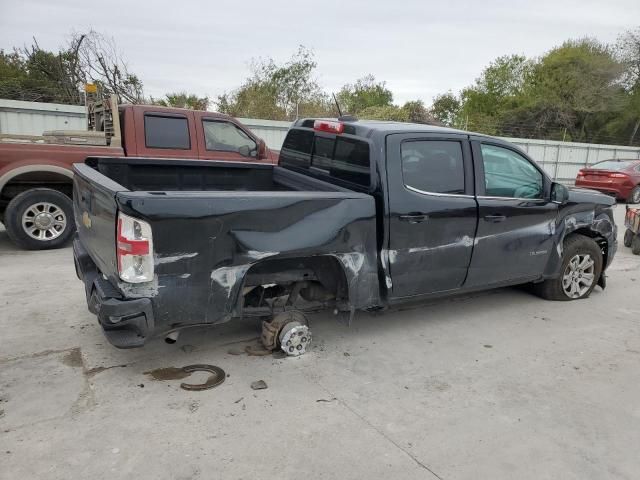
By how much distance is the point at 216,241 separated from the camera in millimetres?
3209

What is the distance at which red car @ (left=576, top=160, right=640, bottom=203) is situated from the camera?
14.7 meters

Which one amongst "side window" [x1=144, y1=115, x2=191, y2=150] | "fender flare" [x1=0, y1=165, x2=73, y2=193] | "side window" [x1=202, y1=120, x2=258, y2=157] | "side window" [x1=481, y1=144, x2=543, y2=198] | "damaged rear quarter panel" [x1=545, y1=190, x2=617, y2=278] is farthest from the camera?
"side window" [x1=202, y1=120, x2=258, y2=157]

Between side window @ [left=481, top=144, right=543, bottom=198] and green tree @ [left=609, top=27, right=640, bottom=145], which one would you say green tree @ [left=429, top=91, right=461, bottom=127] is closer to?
green tree @ [left=609, top=27, right=640, bottom=145]

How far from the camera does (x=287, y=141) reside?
522 cm

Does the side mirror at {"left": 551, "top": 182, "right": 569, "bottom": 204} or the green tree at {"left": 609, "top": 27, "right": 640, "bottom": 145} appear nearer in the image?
the side mirror at {"left": 551, "top": 182, "right": 569, "bottom": 204}

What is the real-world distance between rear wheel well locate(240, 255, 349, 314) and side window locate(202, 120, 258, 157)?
4.21m

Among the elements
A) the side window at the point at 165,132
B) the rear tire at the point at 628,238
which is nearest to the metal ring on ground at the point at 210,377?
the side window at the point at 165,132

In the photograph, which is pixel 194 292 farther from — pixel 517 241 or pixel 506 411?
pixel 517 241

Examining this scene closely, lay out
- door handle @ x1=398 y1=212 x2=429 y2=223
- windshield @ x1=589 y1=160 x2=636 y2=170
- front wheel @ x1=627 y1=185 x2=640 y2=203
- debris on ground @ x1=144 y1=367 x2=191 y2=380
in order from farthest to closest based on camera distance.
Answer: windshield @ x1=589 y1=160 x2=636 y2=170, front wheel @ x1=627 y1=185 x2=640 y2=203, door handle @ x1=398 y1=212 x2=429 y2=223, debris on ground @ x1=144 y1=367 x2=191 y2=380

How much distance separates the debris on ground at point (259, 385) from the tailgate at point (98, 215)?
1151mm

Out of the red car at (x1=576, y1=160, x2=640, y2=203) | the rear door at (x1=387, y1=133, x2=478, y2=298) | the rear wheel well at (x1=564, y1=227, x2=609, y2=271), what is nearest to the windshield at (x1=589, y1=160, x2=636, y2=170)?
the red car at (x1=576, y1=160, x2=640, y2=203)

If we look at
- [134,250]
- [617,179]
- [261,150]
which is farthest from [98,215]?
[617,179]

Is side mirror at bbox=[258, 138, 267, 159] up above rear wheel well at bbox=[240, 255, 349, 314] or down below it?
above

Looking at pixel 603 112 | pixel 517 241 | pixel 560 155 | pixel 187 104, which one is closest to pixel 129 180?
pixel 517 241
